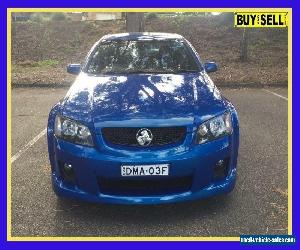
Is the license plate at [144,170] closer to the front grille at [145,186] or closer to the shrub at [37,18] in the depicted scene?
the front grille at [145,186]

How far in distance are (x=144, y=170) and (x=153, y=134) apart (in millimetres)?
288

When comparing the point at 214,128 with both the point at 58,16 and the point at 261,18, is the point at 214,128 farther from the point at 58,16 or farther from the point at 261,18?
the point at 58,16

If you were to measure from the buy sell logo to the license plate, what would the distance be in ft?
5.00

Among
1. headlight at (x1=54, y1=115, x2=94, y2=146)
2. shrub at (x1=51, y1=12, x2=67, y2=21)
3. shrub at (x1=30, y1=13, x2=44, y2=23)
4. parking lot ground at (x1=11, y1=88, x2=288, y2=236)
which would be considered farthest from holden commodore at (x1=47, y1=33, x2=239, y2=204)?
shrub at (x1=51, y1=12, x2=67, y2=21)

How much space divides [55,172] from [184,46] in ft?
7.57

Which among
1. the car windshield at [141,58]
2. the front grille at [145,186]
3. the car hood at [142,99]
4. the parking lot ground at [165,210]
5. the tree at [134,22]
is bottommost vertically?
the parking lot ground at [165,210]

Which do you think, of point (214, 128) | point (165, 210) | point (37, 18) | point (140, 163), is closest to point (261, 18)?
point (214, 128)

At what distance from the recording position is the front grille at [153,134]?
3.43 meters

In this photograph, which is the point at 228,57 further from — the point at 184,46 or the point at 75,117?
the point at 75,117

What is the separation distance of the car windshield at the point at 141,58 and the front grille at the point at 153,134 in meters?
1.35

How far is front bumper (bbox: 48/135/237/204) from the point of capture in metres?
3.35

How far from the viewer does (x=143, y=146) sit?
11.2ft

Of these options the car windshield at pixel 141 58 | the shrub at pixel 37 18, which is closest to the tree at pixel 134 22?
the car windshield at pixel 141 58

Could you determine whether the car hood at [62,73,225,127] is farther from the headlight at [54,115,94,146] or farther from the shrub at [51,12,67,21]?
the shrub at [51,12,67,21]
